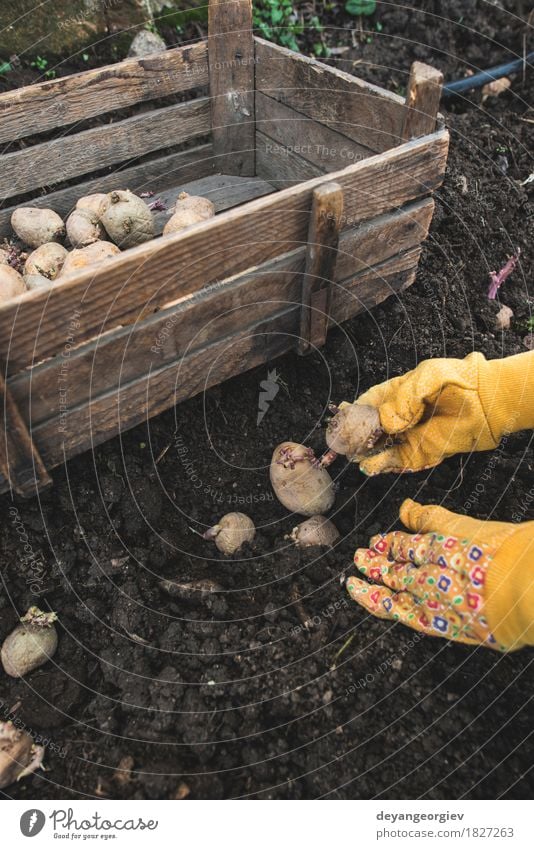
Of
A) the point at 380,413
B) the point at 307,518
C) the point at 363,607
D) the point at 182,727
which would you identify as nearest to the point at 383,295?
the point at 380,413

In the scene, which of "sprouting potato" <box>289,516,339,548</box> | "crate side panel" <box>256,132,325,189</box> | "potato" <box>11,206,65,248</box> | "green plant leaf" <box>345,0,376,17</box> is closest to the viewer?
"sprouting potato" <box>289,516,339,548</box>

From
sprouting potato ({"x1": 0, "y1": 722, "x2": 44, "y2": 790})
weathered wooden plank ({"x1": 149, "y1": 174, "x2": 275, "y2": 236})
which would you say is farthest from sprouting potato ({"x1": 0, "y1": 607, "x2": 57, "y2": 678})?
weathered wooden plank ({"x1": 149, "y1": 174, "x2": 275, "y2": 236})

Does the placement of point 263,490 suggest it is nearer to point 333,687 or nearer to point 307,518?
point 307,518

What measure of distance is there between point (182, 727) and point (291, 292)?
1.73 meters

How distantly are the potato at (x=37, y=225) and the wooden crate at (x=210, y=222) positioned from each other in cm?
19

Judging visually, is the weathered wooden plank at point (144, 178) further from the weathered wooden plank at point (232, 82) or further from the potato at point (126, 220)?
the potato at point (126, 220)

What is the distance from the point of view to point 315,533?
8.54 ft

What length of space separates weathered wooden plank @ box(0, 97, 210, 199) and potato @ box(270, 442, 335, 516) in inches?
78.0

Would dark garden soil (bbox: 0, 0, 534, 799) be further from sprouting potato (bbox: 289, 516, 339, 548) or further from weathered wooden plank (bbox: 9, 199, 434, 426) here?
weathered wooden plank (bbox: 9, 199, 434, 426)

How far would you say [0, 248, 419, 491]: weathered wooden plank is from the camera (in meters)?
2.34

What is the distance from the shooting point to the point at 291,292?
2668mm

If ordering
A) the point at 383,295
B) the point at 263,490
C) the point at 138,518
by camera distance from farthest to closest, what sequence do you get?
the point at 383,295, the point at 263,490, the point at 138,518

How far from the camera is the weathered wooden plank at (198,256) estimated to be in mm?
2002

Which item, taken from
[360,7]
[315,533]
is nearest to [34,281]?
[315,533]
